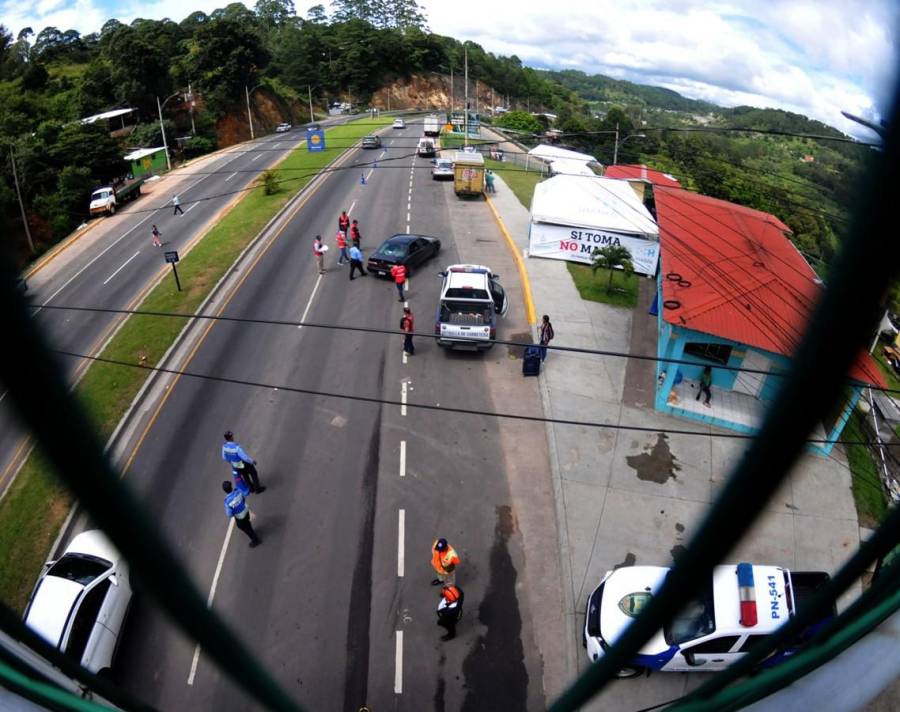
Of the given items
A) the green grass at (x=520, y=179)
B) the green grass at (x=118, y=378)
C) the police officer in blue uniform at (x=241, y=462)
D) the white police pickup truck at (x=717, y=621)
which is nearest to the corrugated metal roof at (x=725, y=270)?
the white police pickup truck at (x=717, y=621)

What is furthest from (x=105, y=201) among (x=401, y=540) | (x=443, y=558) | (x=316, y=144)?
(x=443, y=558)

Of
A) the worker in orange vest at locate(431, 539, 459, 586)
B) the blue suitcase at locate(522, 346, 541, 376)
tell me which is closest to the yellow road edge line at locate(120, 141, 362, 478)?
the worker in orange vest at locate(431, 539, 459, 586)

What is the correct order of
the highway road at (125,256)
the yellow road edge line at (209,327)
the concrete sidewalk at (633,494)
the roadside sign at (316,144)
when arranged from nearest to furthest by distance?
the concrete sidewalk at (633,494) < the yellow road edge line at (209,327) < the highway road at (125,256) < the roadside sign at (316,144)

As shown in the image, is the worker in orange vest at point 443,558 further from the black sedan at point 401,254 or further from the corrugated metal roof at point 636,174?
the corrugated metal roof at point 636,174

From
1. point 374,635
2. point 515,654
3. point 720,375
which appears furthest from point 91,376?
point 720,375

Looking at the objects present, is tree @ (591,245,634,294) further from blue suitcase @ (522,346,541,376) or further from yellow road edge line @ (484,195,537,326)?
blue suitcase @ (522,346,541,376)
